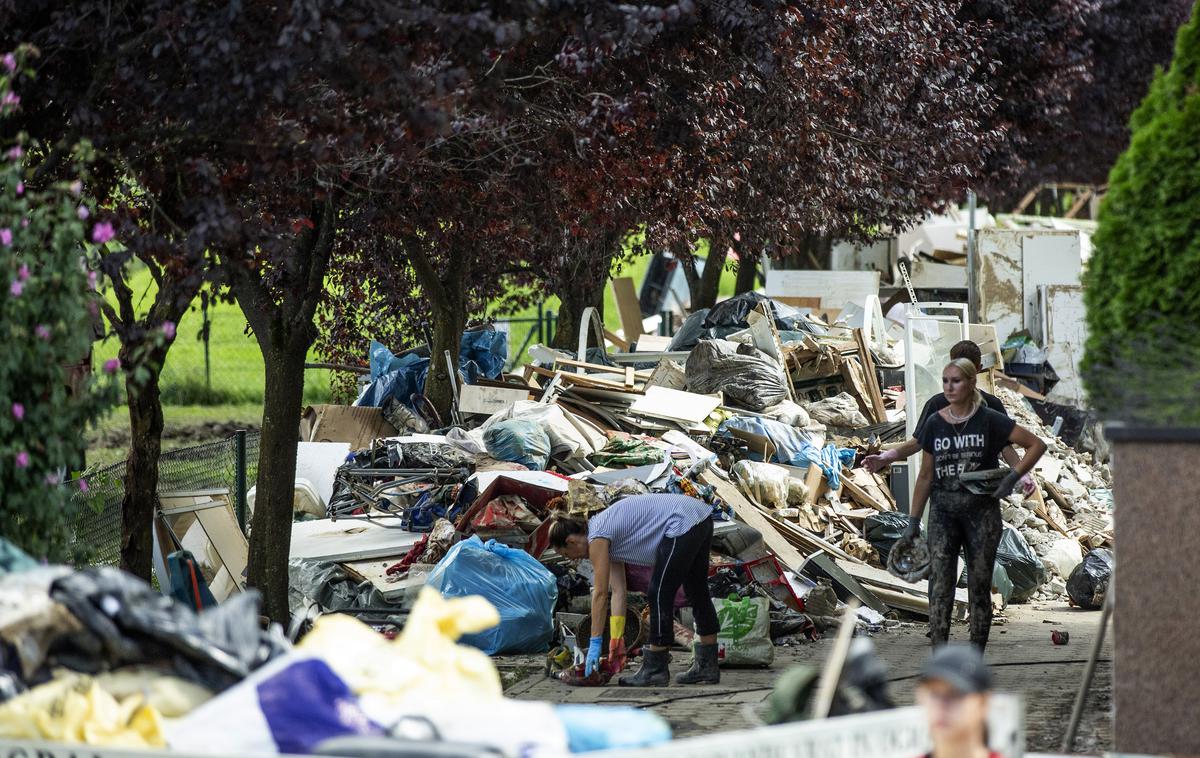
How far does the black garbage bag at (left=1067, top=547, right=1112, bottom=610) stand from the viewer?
11.2 meters

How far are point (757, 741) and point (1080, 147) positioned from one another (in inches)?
1016

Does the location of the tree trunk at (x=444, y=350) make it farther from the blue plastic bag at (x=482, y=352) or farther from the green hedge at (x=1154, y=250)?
the green hedge at (x=1154, y=250)

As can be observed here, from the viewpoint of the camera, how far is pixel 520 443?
12.0 m

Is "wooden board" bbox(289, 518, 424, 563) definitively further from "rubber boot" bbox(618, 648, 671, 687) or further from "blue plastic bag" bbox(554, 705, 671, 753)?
"blue plastic bag" bbox(554, 705, 671, 753)

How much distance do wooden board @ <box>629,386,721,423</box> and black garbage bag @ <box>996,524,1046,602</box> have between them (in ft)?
9.64

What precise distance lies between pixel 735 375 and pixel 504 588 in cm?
535

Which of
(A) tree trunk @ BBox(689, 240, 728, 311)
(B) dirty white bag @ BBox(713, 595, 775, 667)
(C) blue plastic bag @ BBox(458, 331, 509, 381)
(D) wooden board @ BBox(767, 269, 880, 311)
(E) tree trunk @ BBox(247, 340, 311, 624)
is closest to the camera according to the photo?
(E) tree trunk @ BBox(247, 340, 311, 624)

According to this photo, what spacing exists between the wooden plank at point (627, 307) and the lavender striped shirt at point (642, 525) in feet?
45.5

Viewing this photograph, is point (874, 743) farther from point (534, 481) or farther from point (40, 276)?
point (534, 481)

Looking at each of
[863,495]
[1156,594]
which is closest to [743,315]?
[863,495]

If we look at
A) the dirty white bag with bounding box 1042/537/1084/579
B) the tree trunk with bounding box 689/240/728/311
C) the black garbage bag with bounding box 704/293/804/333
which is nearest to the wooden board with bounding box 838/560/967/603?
the dirty white bag with bounding box 1042/537/1084/579

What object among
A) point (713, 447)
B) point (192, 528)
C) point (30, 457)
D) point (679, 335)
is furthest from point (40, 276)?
point (679, 335)

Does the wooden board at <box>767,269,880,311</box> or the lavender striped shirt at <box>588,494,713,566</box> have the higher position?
the wooden board at <box>767,269,880,311</box>

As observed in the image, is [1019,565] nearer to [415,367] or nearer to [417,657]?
[415,367]
